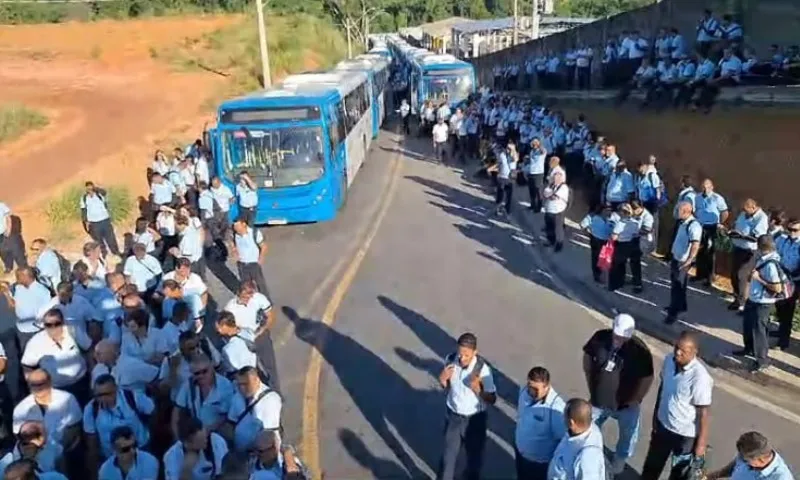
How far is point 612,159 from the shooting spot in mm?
15141

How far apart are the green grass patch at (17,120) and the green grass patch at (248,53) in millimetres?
7622

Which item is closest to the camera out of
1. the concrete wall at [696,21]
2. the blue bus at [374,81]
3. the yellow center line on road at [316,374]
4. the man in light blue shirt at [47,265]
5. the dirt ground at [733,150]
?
the yellow center line on road at [316,374]

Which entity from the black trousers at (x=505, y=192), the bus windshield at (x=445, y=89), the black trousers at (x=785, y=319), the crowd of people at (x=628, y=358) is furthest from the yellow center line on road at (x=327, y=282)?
the bus windshield at (x=445, y=89)

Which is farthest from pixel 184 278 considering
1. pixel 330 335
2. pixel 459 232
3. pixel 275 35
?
pixel 275 35

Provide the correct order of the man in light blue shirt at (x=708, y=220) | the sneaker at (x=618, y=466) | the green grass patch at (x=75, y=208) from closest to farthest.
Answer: the sneaker at (x=618, y=466), the man in light blue shirt at (x=708, y=220), the green grass patch at (x=75, y=208)

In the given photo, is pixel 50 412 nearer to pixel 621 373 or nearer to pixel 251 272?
pixel 621 373

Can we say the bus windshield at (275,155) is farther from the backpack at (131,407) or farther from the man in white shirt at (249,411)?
the man in white shirt at (249,411)

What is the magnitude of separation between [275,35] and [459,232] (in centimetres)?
4237

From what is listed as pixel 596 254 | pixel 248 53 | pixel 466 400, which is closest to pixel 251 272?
pixel 596 254

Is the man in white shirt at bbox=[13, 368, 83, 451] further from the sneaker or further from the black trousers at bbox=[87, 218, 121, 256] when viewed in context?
the black trousers at bbox=[87, 218, 121, 256]

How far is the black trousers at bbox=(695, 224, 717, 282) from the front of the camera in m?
12.4

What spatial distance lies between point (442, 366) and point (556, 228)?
5520mm

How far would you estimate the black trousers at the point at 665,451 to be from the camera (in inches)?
266

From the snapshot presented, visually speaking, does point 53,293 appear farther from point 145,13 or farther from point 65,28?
point 145,13
